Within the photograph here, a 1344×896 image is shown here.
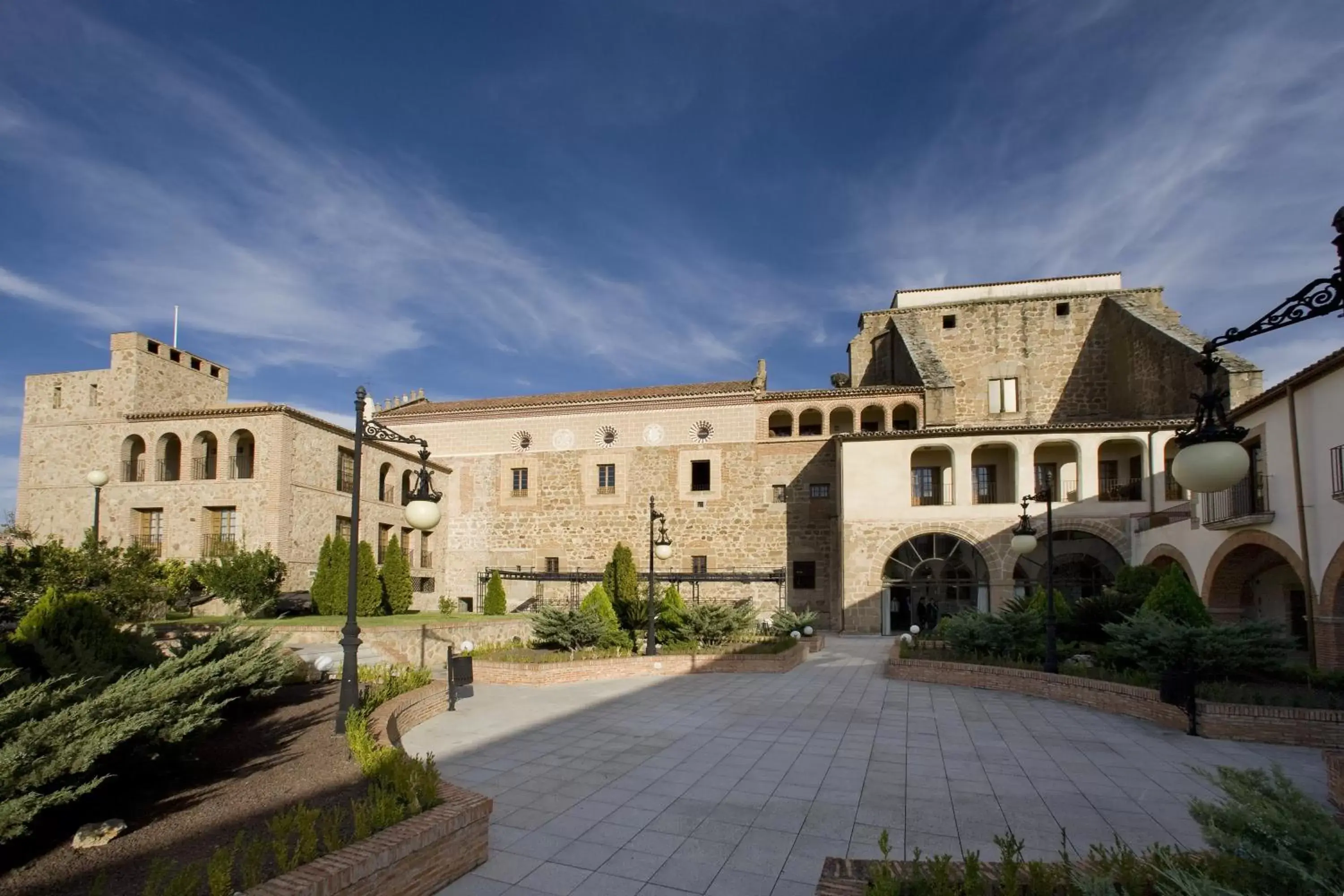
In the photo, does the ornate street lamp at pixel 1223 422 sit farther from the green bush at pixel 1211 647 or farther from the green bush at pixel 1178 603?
the green bush at pixel 1178 603

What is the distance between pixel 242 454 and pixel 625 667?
17256mm

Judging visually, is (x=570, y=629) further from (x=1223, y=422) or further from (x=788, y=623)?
(x=1223, y=422)

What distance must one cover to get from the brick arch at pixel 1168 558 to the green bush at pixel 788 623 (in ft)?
28.7

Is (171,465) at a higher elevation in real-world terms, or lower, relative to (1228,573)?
higher

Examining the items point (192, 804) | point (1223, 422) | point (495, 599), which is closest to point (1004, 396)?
point (495, 599)

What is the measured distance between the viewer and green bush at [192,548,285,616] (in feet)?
59.2

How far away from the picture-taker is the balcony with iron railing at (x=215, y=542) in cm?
2038

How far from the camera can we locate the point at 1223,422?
13.1 feet

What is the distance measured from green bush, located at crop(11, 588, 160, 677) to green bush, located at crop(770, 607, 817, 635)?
1414 cm

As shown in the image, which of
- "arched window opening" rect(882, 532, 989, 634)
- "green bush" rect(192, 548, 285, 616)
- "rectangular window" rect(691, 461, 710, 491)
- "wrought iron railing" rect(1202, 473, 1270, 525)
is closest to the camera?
"wrought iron railing" rect(1202, 473, 1270, 525)

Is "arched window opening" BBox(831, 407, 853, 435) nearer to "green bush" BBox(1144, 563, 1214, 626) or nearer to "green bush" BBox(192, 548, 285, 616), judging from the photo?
"green bush" BBox(1144, 563, 1214, 626)

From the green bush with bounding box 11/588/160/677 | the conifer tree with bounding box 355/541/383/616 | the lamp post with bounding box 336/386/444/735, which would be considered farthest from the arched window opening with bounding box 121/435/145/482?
the lamp post with bounding box 336/386/444/735

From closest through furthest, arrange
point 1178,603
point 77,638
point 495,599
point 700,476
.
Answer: point 77,638, point 1178,603, point 495,599, point 700,476

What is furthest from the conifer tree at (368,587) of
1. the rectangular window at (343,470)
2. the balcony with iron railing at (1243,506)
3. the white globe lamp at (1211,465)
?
the balcony with iron railing at (1243,506)
